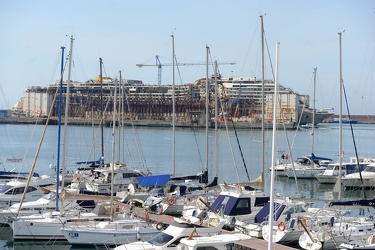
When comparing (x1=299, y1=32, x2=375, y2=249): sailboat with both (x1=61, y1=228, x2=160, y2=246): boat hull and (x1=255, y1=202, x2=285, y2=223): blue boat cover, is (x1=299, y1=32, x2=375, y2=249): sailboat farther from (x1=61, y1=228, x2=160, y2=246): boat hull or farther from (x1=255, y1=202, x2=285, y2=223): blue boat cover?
(x1=61, y1=228, x2=160, y2=246): boat hull

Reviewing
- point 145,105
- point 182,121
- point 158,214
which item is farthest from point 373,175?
point 145,105

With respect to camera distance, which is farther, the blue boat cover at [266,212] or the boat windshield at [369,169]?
the boat windshield at [369,169]

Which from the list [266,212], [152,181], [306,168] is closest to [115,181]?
[152,181]

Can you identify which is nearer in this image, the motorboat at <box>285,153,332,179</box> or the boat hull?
the boat hull

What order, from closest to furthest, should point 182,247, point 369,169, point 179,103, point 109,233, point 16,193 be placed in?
point 182,247
point 109,233
point 16,193
point 369,169
point 179,103

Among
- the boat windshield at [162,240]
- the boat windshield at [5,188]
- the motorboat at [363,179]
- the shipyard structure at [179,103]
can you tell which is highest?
the shipyard structure at [179,103]

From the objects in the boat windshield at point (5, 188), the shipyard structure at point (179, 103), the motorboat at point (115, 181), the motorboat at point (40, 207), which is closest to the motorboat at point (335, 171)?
the motorboat at point (115, 181)

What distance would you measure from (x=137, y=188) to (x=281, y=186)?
13.9 metres

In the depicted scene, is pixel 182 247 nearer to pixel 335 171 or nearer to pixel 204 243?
pixel 204 243

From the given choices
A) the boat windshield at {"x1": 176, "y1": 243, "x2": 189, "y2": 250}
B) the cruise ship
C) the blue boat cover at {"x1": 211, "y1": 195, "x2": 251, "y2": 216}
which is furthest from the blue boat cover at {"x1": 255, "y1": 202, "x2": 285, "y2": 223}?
the cruise ship

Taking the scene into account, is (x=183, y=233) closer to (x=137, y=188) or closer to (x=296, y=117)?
(x=137, y=188)

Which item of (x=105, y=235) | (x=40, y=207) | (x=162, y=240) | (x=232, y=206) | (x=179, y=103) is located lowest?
(x=105, y=235)

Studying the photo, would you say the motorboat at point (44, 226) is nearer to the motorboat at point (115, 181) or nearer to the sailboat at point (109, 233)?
the sailboat at point (109, 233)

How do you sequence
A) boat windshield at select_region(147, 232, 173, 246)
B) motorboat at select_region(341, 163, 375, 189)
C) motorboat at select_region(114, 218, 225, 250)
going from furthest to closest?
motorboat at select_region(341, 163, 375, 189), boat windshield at select_region(147, 232, 173, 246), motorboat at select_region(114, 218, 225, 250)
